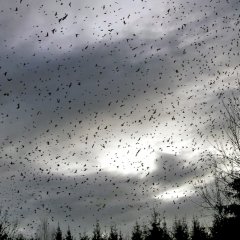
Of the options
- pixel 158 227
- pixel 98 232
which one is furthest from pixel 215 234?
pixel 98 232

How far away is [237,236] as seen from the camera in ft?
51.9

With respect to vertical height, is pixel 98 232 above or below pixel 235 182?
above

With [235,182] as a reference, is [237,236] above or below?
below

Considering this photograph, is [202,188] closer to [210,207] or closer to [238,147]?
[210,207]

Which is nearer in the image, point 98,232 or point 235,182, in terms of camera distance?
point 235,182

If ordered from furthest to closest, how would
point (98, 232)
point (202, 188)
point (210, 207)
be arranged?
point (98, 232) → point (202, 188) → point (210, 207)

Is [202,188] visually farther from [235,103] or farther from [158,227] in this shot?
[158,227]

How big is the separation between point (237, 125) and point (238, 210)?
3.71m

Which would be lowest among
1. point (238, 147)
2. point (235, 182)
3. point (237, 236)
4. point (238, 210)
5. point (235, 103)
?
point (237, 236)

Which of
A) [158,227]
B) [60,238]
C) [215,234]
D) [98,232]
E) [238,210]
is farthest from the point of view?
[98,232]

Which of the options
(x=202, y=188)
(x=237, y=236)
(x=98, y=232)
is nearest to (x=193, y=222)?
(x=98, y=232)

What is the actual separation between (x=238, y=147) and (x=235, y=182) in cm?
162

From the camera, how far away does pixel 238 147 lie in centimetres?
1673

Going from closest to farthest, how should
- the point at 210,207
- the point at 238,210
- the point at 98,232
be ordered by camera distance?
1. the point at 238,210
2. the point at 210,207
3. the point at 98,232
